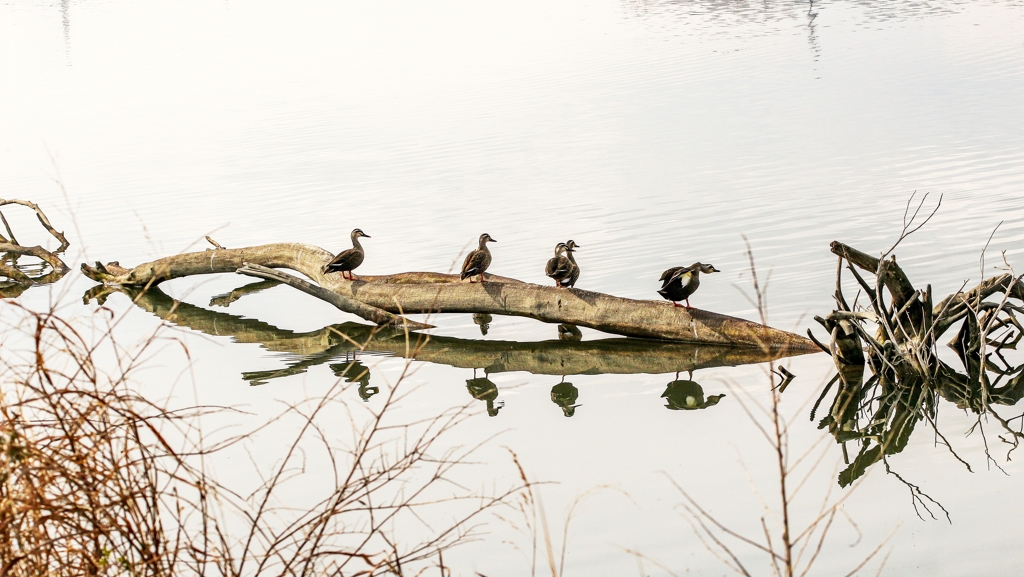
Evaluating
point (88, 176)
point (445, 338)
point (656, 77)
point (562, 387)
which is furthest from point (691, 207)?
point (656, 77)

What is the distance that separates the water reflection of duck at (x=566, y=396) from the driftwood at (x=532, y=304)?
3.29ft

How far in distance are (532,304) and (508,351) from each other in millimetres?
784

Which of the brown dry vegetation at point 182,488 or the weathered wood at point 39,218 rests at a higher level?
the weathered wood at point 39,218

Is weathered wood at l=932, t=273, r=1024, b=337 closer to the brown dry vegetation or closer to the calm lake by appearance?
the calm lake

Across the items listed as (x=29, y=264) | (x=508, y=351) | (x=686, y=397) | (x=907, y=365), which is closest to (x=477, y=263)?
(x=508, y=351)

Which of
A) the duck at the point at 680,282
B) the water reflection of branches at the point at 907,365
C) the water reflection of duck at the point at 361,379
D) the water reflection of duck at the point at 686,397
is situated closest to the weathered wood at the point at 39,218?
the water reflection of duck at the point at 361,379

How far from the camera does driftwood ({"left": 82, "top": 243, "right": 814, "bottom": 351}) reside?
11.9 m

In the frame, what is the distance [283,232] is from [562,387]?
10050mm

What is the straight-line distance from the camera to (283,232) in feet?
67.0

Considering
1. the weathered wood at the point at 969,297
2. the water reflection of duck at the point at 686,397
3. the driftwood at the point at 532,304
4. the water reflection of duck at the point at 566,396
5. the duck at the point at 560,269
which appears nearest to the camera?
the weathered wood at the point at 969,297

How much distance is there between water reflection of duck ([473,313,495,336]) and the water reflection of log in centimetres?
52

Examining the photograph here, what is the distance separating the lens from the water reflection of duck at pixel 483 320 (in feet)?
46.8

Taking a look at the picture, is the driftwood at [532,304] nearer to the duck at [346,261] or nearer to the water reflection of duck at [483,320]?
the duck at [346,261]

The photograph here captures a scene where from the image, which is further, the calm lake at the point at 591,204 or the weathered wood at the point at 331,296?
the weathered wood at the point at 331,296
